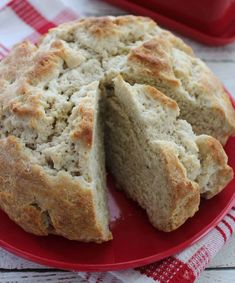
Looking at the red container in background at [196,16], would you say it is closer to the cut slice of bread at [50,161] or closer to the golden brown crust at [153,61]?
the golden brown crust at [153,61]

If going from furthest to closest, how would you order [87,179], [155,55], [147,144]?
[155,55]
[147,144]
[87,179]

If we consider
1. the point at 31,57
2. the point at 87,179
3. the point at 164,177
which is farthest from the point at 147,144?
the point at 31,57

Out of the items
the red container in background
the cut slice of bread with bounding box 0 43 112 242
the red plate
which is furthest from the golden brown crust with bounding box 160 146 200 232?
the red container in background

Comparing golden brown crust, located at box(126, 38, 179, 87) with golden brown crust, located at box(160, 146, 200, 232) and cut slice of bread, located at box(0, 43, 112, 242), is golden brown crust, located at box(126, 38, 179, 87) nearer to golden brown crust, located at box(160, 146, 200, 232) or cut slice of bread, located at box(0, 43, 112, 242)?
cut slice of bread, located at box(0, 43, 112, 242)

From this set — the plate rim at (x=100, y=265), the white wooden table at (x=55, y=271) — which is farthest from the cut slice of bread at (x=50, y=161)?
the white wooden table at (x=55, y=271)

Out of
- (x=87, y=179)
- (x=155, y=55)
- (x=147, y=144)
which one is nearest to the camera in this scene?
(x=87, y=179)

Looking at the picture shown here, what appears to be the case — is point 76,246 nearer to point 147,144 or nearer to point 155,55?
point 147,144
